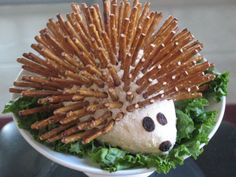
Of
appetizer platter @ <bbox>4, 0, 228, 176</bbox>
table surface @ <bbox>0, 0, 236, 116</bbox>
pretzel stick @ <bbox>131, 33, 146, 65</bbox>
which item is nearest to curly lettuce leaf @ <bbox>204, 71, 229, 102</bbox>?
appetizer platter @ <bbox>4, 0, 228, 176</bbox>

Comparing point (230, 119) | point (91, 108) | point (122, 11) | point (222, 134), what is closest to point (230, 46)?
point (230, 119)

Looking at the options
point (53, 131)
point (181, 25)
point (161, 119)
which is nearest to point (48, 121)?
point (53, 131)

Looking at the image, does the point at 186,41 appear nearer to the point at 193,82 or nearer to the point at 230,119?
the point at 193,82

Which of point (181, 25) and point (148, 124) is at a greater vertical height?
point (181, 25)

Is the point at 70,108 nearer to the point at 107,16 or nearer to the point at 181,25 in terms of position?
the point at 107,16

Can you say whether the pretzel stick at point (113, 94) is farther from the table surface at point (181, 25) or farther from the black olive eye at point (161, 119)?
the table surface at point (181, 25)

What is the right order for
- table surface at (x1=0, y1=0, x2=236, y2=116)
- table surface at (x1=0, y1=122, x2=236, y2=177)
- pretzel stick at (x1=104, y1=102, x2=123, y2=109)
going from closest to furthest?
pretzel stick at (x1=104, y1=102, x2=123, y2=109) → table surface at (x1=0, y1=122, x2=236, y2=177) → table surface at (x1=0, y1=0, x2=236, y2=116)

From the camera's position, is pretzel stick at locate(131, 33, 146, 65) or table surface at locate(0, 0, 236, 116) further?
table surface at locate(0, 0, 236, 116)

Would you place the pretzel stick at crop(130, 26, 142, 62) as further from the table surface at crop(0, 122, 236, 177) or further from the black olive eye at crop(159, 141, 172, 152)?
the table surface at crop(0, 122, 236, 177)
